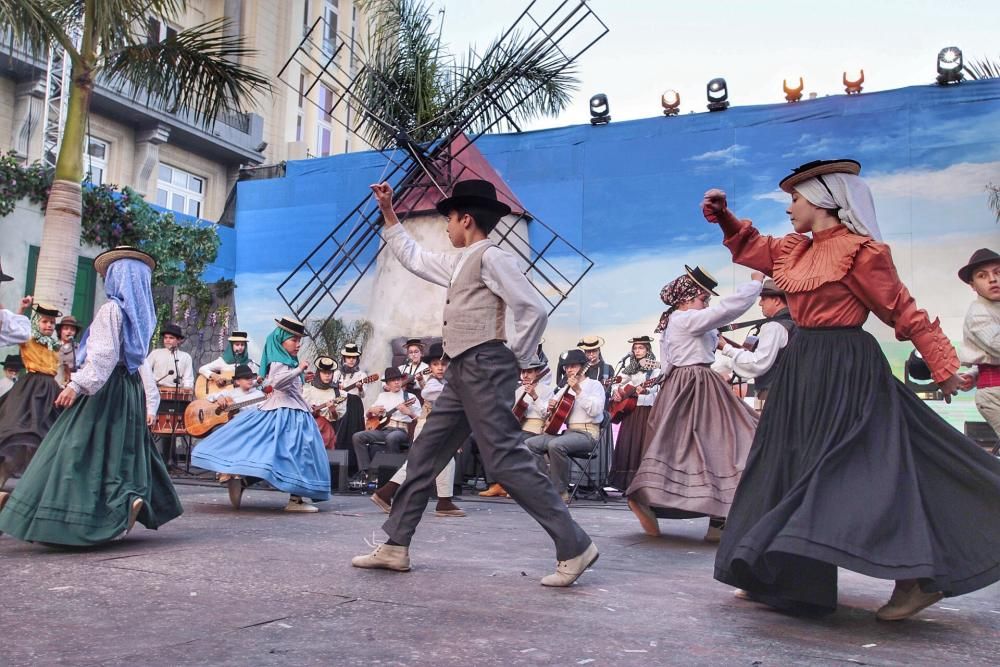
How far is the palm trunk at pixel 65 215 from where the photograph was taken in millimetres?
10469

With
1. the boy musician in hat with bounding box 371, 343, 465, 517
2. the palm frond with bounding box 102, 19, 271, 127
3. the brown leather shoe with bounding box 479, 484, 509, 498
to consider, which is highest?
the palm frond with bounding box 102, 19, 271, 127

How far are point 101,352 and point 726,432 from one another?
3.67 m

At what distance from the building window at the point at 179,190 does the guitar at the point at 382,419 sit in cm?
1211

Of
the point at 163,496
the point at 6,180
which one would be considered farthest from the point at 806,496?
the point at 6,180

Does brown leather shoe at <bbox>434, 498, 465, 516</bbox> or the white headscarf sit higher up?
the white headscarf

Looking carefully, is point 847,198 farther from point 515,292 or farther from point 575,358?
point 575,358

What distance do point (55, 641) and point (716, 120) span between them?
13458mm

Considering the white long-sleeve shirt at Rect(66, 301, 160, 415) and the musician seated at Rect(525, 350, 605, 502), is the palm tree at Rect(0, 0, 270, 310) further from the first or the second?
the white long-sleeve shirt at Rect(66, 301, 160, 415)

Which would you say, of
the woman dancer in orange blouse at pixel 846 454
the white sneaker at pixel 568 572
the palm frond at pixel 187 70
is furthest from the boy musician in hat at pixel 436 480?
the palm frond at pixel 187 70

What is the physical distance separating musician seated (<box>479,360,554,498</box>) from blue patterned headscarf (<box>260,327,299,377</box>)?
330 cm

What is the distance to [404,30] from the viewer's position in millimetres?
16266

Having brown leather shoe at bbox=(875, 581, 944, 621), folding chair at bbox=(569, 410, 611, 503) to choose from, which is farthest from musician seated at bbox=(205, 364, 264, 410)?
brown leather shoe at bbox=(875, 581, 944, 621)

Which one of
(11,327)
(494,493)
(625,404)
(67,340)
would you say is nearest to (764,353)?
(625,404)

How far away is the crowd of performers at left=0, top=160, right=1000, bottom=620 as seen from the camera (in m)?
3.57
